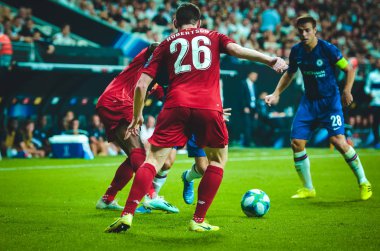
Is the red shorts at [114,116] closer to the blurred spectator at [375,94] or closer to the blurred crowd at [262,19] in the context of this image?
the blurred crowd at [262,19]

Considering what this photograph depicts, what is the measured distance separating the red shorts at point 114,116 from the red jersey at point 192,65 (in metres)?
1.62

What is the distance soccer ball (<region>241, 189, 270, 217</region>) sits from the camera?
7.69 m

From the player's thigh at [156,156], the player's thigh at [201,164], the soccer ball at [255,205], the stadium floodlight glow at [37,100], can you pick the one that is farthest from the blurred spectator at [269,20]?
the player's thigh at [156,156]

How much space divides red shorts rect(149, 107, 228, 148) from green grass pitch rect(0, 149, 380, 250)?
0.91 m

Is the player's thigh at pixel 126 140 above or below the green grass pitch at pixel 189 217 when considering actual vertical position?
above

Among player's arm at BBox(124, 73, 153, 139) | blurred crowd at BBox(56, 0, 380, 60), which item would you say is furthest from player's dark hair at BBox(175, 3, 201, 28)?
blurred crowd at BBox(56, 0, 380, 60)

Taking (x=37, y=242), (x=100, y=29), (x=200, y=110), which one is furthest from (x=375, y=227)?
(x=100, y=29)

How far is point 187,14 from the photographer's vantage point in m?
6.68

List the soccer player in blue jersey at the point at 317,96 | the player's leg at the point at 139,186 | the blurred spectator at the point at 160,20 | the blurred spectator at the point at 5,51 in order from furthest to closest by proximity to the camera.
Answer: the blurred spectator at the point at 160,20, the blurred spectator at the point at 5,51, the soccer player in blue jersey at the point at 317,96, the player's leg at the point at 139,186

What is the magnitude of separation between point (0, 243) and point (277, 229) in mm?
2727

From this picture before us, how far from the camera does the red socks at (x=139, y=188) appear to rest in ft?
20.8

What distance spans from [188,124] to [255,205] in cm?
159

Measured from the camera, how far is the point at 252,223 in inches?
288

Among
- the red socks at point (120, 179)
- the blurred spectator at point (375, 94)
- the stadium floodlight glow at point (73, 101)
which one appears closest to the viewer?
the red socks at point (120, 179)
